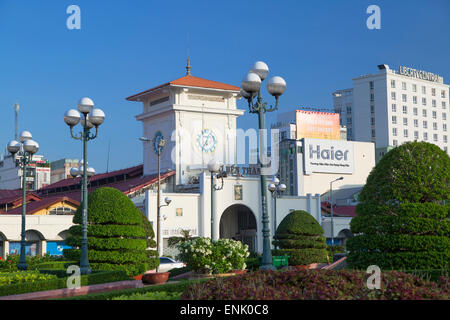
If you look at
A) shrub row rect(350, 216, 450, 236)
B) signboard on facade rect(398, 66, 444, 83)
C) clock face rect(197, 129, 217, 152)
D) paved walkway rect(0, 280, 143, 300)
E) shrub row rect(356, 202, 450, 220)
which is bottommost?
paved walkway rect(0, 280, 143, 300)

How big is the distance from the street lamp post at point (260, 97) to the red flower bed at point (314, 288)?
210 inches

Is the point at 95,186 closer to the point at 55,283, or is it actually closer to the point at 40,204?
the point at 40,204

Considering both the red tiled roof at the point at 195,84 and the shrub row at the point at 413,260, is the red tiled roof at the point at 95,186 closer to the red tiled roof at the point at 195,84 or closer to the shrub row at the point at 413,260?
the red tiled roof at the point at 195,84

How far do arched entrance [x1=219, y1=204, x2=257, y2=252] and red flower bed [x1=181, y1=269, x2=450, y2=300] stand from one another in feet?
147

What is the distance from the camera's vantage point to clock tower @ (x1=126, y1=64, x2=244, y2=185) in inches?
2258

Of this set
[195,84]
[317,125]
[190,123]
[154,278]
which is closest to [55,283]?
[154,278]

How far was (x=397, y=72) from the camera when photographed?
110 meters

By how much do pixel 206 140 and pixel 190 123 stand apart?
2.43 m

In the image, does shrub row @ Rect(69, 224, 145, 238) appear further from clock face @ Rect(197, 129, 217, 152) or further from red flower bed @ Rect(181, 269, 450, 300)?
clock face @ Rect(197, 129, 217, 152)

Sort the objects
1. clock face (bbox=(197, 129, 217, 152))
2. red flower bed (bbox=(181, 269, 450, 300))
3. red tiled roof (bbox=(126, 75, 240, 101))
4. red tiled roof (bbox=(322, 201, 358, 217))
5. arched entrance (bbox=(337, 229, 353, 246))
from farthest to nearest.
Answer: red tiled roof (bbox=(322, 201, 358, 217)) → arched entrance (bbox=(337, 229, 353, 246)) → clock face (bbox=(197, 129, 217, 152)) → red tiled roof (bbox=(126, 75, 240, 101)) → red flower bed (bbox=(181, 269, 450, 300))

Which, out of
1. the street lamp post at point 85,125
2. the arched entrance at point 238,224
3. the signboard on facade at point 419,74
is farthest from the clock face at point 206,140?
the signboard on facade at point 419,74

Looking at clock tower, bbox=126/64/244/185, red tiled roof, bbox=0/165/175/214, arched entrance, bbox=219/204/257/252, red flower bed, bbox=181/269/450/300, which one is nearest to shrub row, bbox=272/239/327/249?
arched entrance, bbox=219/204/257/252

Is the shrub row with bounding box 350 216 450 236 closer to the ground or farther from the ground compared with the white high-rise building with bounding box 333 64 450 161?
closer to the ground
